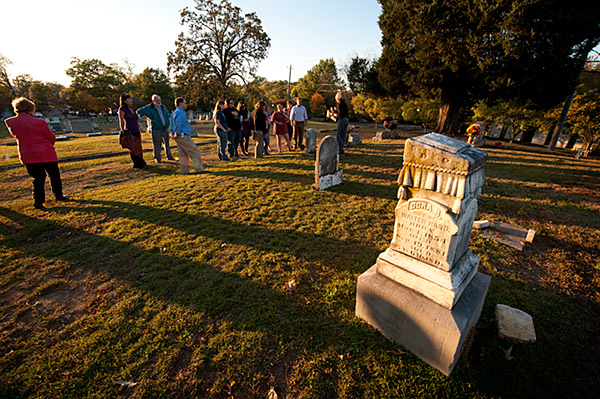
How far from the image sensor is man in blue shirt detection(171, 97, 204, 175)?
22.1 ft

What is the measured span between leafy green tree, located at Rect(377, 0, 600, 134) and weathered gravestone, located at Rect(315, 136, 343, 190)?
9751 mm

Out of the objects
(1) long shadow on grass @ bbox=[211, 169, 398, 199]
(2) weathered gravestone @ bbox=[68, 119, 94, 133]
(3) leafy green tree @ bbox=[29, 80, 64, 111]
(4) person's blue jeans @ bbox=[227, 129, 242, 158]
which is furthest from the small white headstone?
(3) leafy green tree @ bbox=[29, 80, 64, 111]

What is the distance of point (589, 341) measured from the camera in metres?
2.37

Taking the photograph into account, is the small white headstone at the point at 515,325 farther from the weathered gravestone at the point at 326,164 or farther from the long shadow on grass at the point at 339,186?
the weathered gravestone at the point at 326,164

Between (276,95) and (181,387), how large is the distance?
51693 mm

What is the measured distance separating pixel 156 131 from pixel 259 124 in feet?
11.4

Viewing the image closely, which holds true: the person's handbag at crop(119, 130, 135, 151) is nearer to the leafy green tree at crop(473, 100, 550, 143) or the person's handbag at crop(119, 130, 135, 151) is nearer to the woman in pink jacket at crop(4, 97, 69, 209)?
the woman in pink jacket at crop(4, 97, 69, 209)

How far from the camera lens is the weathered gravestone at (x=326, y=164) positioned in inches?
232

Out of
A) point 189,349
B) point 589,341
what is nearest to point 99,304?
point 189,349

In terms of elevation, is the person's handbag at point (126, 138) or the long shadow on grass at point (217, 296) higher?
the person's handbag at point (126, 138)

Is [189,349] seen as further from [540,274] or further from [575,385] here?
[540,274]

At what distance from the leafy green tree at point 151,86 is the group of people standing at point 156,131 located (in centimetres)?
4289

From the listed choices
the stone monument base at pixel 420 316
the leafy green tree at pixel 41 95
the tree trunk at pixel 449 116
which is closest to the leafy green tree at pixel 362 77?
the tree trunk at pixel 449 116

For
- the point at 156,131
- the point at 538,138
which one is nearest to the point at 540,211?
the point at 156,131
